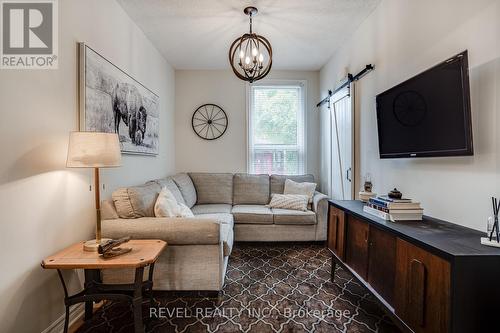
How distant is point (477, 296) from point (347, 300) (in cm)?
129

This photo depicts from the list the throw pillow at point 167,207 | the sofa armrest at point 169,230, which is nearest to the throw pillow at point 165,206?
the throw pillow at point 167,207

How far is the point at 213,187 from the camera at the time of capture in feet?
14.4

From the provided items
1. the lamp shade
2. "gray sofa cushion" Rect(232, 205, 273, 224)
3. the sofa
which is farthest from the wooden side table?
"gray sofa cushion" Rect(232, 205, 273, 224)

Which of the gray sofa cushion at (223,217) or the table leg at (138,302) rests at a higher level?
the gray sofa cushion at (223,217)

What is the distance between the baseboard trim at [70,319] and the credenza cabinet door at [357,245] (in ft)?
7.04

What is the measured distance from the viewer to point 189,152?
479 centimetres

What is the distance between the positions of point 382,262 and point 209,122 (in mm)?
3653

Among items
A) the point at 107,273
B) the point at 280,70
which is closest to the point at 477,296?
the point at 107,273

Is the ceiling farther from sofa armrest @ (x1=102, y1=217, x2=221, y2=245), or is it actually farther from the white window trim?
sofa armrest @ (x1=102, y1=217, x2=221, y2=245)

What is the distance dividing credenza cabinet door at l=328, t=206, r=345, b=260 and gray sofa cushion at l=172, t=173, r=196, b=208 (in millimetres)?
1996

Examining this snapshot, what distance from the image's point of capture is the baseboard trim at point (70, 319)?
1.82 meters

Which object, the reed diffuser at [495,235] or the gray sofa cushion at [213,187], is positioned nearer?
the reed diffuser at [495,235]

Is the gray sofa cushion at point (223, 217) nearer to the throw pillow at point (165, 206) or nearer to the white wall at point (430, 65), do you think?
the throw pillow at point (165, 206)

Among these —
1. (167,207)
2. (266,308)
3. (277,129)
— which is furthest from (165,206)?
(277,129)
